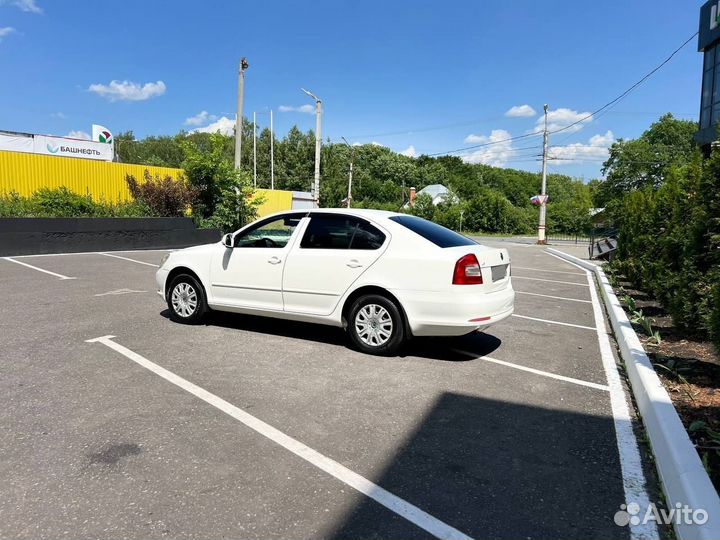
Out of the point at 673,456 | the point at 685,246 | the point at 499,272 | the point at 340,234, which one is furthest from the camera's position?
the point at 685,246

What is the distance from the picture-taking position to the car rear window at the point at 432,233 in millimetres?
5797

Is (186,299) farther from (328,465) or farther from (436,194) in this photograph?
(436,194)

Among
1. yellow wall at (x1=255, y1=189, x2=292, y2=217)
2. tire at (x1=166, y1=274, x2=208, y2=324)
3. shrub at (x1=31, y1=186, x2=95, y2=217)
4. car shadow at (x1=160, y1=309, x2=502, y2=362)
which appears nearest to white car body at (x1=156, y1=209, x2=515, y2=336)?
tire at (x1=166, y1=274, x2=208, y2=324)

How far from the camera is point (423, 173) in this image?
336 feet

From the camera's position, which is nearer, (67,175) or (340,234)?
(340,234)

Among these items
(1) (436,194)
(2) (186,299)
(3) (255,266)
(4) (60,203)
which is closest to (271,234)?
(3) (255,266)

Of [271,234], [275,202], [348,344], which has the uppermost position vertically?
[275,202]

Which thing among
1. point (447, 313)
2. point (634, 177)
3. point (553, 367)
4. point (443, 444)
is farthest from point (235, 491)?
point (634, 177)

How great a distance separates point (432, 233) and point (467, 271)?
79cm

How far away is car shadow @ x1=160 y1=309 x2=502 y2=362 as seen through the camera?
6.00m

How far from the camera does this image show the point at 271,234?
655 centimetres

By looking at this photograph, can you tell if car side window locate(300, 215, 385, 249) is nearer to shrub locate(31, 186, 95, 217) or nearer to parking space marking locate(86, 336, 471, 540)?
parking space marking locate(86, 336, 471, 540)

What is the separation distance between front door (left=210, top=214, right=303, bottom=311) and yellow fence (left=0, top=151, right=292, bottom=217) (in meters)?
16.5

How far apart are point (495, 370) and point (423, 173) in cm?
9962
